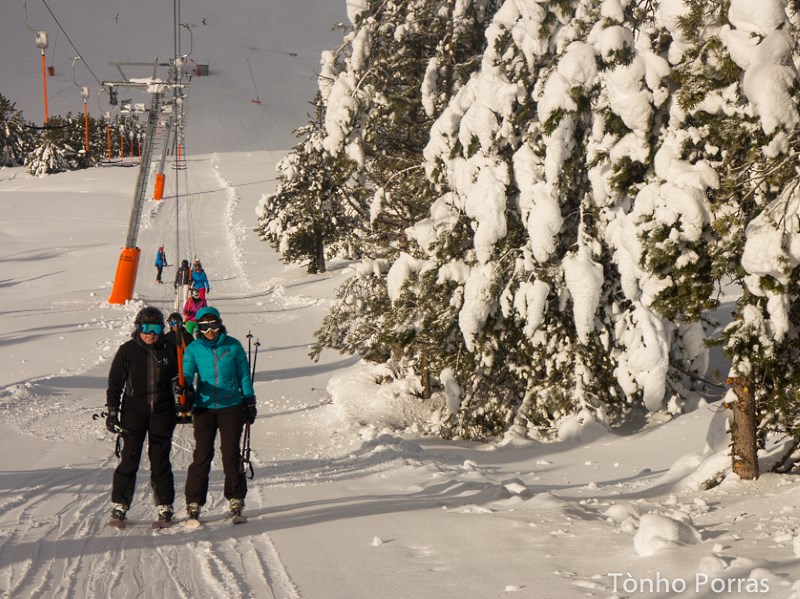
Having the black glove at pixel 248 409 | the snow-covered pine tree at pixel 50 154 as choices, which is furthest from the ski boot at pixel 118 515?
the snow-covered pine tree at pixel 50 154

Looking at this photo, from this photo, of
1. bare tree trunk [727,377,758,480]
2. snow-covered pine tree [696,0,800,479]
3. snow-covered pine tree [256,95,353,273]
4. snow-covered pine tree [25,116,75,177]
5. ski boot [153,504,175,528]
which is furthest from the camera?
snow-covered pine tree [25,116,75,177]

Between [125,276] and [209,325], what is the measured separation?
2170 cm

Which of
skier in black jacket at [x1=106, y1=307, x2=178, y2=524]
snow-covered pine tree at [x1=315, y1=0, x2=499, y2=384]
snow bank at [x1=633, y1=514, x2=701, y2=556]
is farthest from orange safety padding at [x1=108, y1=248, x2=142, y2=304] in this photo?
snow bank at [x1=633, y1=514, x2=701, y2=556]

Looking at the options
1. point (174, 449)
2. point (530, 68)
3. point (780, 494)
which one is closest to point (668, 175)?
point (780, 494)

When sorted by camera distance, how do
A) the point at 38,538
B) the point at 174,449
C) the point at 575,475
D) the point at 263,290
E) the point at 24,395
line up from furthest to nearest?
the point at 263,290
the point at 24,395
the point at 174,449
the point at 575,475
the point at 38,538

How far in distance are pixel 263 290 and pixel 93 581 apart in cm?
3421

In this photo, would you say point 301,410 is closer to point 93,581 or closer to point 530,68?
point 530,68

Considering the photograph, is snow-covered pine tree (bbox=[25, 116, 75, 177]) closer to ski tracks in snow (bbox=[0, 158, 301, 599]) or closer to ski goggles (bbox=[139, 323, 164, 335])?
ski tracks in snow (bbox=[0, 158, 301, 599])

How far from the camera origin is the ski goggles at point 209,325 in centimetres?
752

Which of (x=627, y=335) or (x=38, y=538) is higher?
(x=627, y=335)

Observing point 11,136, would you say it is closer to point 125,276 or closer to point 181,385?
point 125,276

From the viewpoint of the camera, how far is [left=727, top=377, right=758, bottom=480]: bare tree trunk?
28.8ft

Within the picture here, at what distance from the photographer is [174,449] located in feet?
40.7

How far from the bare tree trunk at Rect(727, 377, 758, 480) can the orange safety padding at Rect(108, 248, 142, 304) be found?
72.1 feet
